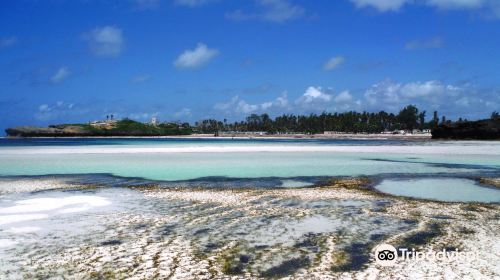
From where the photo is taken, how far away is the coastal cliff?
12228 cm

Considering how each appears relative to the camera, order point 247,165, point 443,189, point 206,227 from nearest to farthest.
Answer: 1. point 206,227
2. point 443,189
3. point 247,165

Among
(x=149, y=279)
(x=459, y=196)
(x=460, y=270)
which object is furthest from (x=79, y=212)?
(x=459, y=196)

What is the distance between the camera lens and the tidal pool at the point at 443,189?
57.0 feet

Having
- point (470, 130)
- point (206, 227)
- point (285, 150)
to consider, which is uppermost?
point (470, 130)

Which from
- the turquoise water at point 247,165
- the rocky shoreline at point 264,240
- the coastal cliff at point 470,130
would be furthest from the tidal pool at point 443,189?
the coastal cliff at point 470,130

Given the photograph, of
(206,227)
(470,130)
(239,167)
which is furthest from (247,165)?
(470,130)

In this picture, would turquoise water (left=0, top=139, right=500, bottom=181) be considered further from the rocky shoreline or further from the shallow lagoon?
the rocky shoreline

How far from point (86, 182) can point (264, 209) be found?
13022 millimetres

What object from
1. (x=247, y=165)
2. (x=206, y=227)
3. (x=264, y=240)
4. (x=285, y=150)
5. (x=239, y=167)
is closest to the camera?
(x=264, y=240)

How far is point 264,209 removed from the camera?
14570 mm

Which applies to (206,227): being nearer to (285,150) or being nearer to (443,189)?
(443,189)

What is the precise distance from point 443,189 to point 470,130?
125 metres

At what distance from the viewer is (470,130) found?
424 feet

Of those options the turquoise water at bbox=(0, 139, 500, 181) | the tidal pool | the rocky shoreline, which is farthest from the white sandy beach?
Answer: the rocky shoreline
